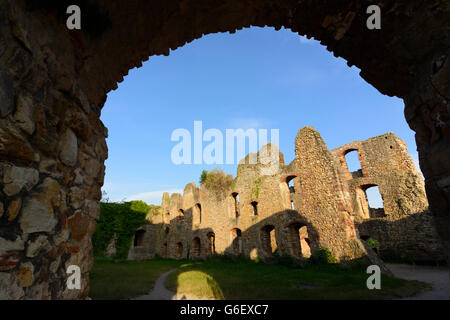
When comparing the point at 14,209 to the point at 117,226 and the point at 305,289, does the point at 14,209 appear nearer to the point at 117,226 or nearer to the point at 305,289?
the point at 305,289

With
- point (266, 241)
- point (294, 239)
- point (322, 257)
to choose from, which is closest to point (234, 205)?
point (266, 241)

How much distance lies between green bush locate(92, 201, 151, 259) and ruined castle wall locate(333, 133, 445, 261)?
57.1 ft

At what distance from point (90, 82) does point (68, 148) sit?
0.85 metres

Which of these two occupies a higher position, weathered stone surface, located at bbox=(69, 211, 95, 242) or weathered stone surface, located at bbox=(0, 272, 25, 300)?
weathered stone surface, located at bbox=(69, 211, 95, 242)

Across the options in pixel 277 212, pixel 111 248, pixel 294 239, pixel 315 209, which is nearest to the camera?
pixel 315 209

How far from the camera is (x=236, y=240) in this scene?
15.2 meters

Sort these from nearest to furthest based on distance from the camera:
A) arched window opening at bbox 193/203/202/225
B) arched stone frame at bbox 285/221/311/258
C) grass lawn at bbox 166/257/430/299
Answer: grass lawn at bbox 166/257/430/299 < arched stone frame at bbox 285/221/311/258 < arched window opening at bbox 193/203/202/225

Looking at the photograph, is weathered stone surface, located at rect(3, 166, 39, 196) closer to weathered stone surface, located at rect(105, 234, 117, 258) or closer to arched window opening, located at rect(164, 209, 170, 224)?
weathered stone surface, located at rect(105, 234, 117, 258)

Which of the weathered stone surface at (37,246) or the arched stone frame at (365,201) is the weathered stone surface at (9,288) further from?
the arched stone frame at (365,201)

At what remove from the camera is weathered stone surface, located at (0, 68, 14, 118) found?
137 centimetres

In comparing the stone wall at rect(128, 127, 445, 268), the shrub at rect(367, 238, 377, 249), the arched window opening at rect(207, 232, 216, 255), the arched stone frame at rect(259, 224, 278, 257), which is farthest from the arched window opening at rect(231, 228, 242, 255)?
the shrub at rect(367, 238, 377, 249)

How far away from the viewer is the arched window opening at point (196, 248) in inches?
717

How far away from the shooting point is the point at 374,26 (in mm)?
2453

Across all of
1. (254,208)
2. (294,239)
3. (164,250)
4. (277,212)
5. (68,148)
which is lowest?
(164,250)
